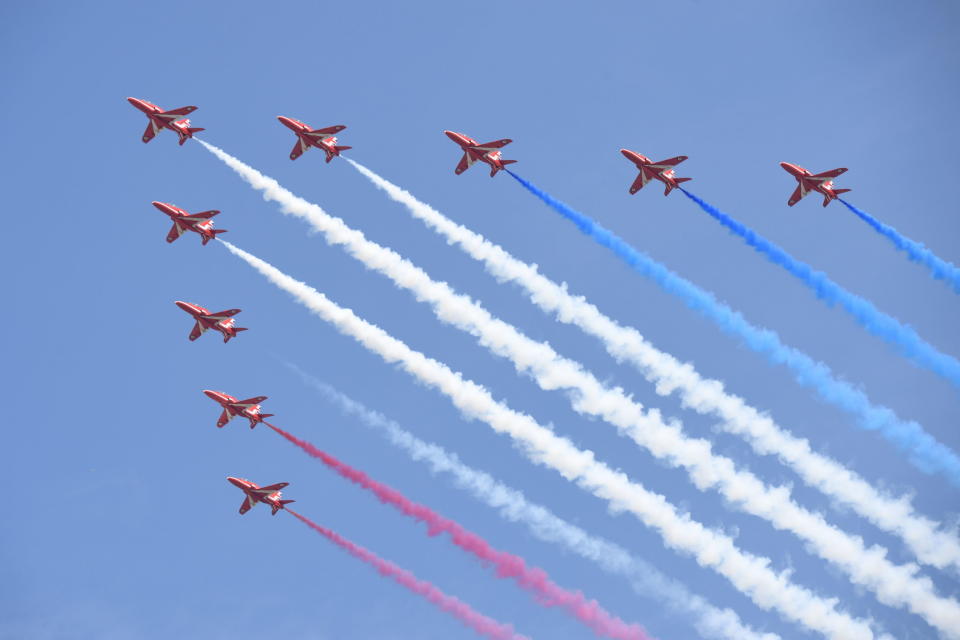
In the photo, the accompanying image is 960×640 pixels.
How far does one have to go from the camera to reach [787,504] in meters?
85.3

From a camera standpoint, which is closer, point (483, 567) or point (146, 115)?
point (483, 567)

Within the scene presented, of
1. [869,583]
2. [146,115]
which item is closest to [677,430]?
[869,583]

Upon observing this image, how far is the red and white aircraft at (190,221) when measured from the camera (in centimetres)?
9275

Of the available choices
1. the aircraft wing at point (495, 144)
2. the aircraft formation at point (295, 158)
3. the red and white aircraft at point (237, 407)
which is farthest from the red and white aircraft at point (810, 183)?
the red and white aircraft at point (237, 407)

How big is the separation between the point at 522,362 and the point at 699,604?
1934 cm

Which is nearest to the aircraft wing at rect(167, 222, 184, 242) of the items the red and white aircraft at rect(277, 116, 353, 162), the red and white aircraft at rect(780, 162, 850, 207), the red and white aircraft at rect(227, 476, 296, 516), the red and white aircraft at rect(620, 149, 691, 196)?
the red and white aircraft at rect(277, 116, 353, 162)

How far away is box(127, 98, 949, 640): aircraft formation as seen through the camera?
3450 inches

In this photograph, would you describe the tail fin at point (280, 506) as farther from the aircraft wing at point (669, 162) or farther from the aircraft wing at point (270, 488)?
the aircraft wing at point (669, 162)

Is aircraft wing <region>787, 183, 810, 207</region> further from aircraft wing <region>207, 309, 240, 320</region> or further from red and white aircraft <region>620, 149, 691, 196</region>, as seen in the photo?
aircraft wing <region>207, 309, 240, 320</region>

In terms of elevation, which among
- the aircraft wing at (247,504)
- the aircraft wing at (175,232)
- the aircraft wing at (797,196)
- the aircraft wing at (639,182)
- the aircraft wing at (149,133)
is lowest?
the aircraft wing at (247,504)

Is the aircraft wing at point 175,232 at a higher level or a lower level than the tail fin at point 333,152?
lower

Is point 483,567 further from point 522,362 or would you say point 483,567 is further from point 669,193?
point 669,193

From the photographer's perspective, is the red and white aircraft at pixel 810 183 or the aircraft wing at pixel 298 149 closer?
the red and white aircraft at pixel 810 183

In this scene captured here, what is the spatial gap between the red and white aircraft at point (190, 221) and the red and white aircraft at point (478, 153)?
57.6 ft
